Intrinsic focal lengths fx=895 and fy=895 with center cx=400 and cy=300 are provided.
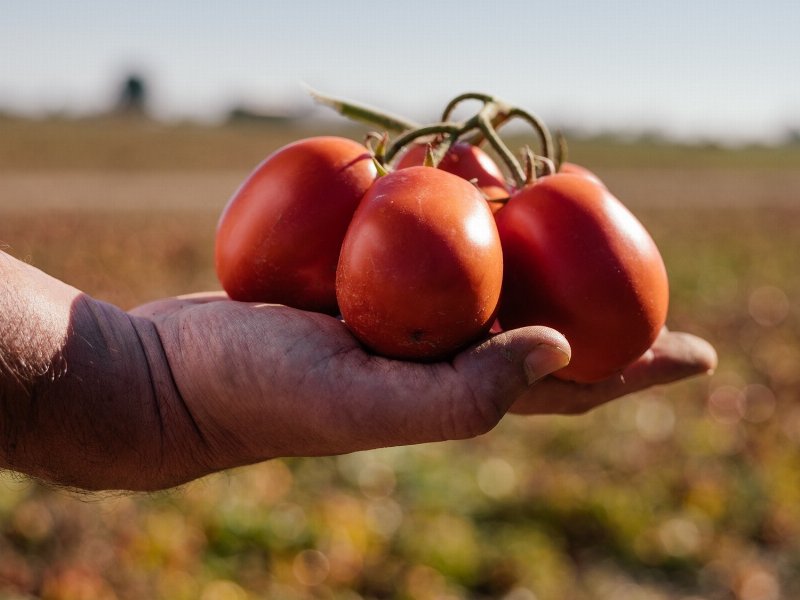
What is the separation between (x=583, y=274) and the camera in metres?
1.86

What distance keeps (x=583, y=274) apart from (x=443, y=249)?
34cm

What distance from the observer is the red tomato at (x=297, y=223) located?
1993mm

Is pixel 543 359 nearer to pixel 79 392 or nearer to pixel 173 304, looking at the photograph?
pixel 79 392

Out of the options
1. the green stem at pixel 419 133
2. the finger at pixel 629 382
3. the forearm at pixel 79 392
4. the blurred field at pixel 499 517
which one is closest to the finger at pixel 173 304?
the forearm at pixel 79 392

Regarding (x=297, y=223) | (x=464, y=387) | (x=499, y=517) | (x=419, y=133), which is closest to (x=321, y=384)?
(x=464, y=387)

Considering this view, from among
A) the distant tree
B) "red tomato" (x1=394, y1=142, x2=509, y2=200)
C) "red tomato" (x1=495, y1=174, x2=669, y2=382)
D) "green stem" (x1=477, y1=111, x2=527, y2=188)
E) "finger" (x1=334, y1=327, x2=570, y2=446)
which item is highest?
"green stem" (x1=477, y1=111, x2=527, y2=188)

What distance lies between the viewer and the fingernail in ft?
5.49

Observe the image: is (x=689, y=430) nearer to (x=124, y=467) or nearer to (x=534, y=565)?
(x=534, y=565)

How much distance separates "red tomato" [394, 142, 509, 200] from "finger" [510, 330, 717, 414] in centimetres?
48

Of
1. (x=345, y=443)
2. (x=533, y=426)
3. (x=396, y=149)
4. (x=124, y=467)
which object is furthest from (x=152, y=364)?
(x=533, y=426)

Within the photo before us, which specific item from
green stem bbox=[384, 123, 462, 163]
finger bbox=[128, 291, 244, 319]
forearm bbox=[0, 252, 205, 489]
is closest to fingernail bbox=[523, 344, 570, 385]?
green stem bbox=[384, 123, 462, 163]

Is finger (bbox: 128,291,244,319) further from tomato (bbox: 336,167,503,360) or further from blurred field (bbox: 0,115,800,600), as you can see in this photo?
tomato (bbox: 336,167,503,360)

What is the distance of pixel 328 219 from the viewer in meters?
1.99

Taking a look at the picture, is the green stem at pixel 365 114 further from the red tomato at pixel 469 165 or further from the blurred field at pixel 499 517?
the blurred field at pixel 499 517
